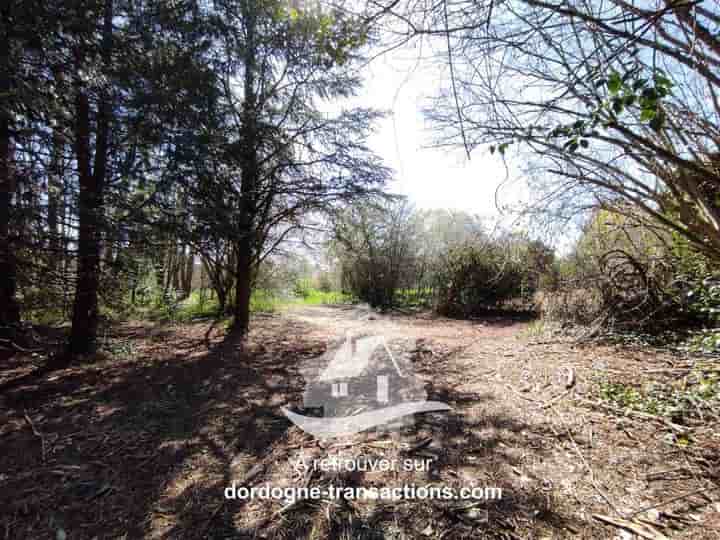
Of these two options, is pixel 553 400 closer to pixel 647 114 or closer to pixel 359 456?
pixel 359 456

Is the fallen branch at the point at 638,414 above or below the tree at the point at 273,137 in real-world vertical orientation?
below

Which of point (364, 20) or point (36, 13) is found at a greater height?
point (36, 13)

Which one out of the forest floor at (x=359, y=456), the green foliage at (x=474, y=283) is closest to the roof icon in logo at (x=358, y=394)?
the forest floor at (x=359, y=456)

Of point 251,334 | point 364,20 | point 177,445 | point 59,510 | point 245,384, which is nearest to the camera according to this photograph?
point 59,510

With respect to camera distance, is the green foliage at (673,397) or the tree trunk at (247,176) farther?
the tree trunk at (247,176)

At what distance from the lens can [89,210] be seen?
2.93 m

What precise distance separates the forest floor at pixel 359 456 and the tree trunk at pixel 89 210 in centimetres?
80

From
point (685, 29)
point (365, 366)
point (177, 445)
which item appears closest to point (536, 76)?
point (685, 29)

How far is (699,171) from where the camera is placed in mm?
1448

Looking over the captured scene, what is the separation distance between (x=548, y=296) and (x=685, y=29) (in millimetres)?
4232

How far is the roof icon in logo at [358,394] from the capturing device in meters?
2.12

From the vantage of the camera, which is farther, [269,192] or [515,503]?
[269,192]

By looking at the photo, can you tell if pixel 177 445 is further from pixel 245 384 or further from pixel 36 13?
pixel 36 13

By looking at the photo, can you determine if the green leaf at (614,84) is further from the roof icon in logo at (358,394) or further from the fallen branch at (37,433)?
the fallen branch at (37,433)
